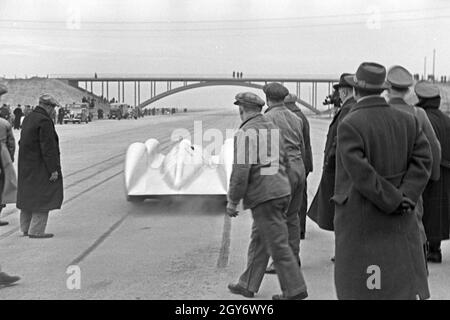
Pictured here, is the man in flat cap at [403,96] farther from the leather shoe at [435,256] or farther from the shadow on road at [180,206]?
the shadow on road at [180,206]

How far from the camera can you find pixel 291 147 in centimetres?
549

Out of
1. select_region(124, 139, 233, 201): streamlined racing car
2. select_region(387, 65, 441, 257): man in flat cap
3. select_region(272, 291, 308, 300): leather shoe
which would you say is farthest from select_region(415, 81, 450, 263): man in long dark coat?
select_region(124, 139, 233, 201): streamlined racing car

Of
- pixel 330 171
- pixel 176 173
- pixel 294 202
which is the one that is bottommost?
pixel 176 173

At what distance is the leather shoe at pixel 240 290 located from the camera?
500 cm

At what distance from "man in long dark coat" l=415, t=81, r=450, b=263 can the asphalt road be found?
364 millimetres

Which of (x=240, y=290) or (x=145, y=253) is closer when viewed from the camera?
(x=240, y=290)

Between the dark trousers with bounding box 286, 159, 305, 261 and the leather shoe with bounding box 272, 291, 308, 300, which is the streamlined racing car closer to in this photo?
the dark trousers with bounding box 286, 159, 305, 261

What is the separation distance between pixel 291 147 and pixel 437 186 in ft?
5.37

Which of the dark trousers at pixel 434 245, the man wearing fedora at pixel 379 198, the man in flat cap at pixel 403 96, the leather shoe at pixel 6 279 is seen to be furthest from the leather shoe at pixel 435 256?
the leather shoe at pixel 6 279

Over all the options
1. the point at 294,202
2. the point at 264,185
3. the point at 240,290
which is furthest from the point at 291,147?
the point at 240,290

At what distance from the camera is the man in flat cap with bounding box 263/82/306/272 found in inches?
213

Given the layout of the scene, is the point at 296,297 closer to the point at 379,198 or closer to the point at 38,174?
the point at 379,198
